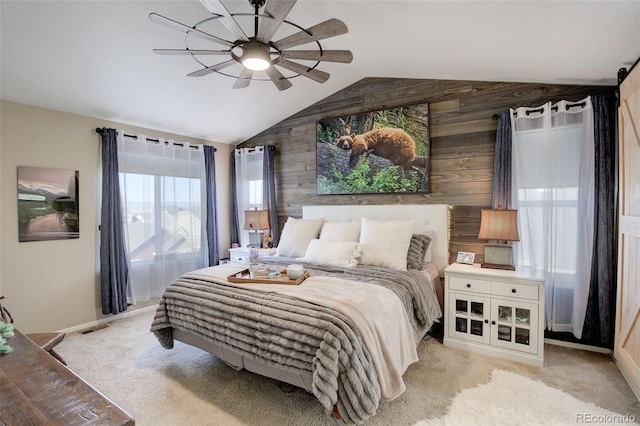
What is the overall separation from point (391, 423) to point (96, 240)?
3.60m

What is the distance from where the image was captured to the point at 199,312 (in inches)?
91.0

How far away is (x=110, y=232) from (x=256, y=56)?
2.85m

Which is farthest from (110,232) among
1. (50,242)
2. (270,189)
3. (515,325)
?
(515,325)

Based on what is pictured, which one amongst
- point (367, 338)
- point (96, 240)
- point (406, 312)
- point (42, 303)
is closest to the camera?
point (367, 338)

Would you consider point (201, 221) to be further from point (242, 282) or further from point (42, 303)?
point (242, 282)

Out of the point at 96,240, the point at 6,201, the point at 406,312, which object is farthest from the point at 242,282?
the point at 6,201

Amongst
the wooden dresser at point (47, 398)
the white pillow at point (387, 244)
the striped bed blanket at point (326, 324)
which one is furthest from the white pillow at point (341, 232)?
the wooden dresser at point (47, 398)

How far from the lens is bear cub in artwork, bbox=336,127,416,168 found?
141 inches

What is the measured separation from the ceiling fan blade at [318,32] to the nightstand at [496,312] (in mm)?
2227

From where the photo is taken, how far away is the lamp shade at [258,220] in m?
4.34

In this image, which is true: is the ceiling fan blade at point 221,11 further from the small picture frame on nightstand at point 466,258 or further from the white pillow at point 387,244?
the small picture frame on nightstand at point 466,258

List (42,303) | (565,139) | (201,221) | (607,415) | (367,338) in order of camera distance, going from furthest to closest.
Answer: (201,221), (42,303), (565,139), (607,415), (367,338)

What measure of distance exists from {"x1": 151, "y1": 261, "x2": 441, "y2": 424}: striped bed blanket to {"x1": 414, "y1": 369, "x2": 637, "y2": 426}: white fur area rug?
15.9 inches

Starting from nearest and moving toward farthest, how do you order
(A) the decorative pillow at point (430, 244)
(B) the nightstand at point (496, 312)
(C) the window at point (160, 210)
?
(B) the nightstand at point (496, 312)
(A) the decorative pillow at point (430, 244)
(C) the window at point (160, 210)
